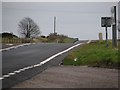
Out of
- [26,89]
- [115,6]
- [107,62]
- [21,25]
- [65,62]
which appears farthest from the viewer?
[21,25]

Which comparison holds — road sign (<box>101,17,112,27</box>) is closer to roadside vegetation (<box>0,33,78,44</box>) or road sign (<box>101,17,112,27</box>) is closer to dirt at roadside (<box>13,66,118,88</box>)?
dirt at roadside (<box>13,66,118,88</box>)

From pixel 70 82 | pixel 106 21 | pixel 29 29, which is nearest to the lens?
pixel 70 82

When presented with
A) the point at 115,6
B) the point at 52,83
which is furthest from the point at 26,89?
the point at 115,6

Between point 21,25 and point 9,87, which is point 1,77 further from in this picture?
point 21,25

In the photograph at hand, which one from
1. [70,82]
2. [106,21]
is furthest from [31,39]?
[70,82]

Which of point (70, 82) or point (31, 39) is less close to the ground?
point (31, 39)

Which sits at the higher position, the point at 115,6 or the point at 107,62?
the point at 115,6

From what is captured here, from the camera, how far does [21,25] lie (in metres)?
125

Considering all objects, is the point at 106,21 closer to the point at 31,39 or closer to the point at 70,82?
the point at 70,82

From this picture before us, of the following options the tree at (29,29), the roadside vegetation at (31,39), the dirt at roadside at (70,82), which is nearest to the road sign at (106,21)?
the dirt at roadside at (70,82)

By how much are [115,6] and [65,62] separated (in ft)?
39.9

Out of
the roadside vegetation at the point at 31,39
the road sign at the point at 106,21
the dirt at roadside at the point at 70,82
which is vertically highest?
the road sign at the point at 106,21

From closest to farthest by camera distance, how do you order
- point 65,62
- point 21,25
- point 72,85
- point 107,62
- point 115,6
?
point 72,85 → point 107,62 → point 65,62 → point 115,6 → point 21,25

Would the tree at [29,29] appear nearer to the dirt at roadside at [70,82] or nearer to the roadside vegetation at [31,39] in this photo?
the roadside vegetation at [31,39]
